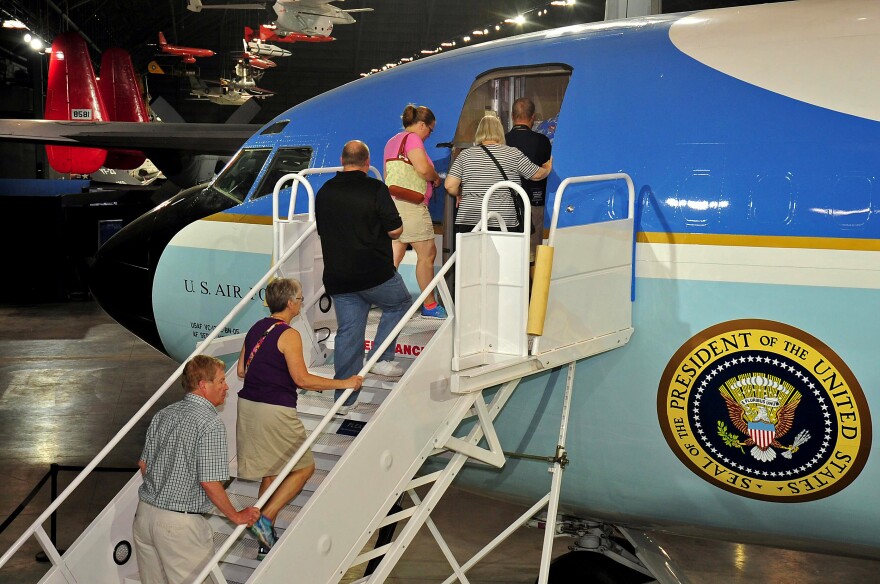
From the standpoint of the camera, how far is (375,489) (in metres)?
6.62

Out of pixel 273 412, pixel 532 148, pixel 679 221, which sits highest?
pixel 532 148

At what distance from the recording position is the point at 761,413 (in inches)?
270

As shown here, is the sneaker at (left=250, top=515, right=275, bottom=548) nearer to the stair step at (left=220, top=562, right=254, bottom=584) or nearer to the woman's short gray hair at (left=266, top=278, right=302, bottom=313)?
the stair step at (left=220, top=562, right=254, bottom=584)

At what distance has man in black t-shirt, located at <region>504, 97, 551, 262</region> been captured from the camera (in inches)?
302

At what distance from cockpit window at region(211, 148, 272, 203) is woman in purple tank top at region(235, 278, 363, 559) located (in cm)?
382

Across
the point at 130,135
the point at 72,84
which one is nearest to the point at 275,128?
the point at 130,135

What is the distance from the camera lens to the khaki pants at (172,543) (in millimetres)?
6500

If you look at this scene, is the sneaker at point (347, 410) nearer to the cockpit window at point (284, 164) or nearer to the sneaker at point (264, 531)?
the sneaker at point (264, 531)

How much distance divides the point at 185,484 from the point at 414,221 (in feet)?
9.51

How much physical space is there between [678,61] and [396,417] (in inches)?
137

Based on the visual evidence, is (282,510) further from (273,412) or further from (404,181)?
(404,181)

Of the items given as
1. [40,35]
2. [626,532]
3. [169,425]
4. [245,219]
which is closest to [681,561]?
[626,532]

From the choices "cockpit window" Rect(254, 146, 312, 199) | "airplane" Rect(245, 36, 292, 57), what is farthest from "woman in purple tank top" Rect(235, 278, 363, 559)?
"airplane" Rect(245, 36, 292, 57)

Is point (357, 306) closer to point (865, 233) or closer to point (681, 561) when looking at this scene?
point (865, 233)
